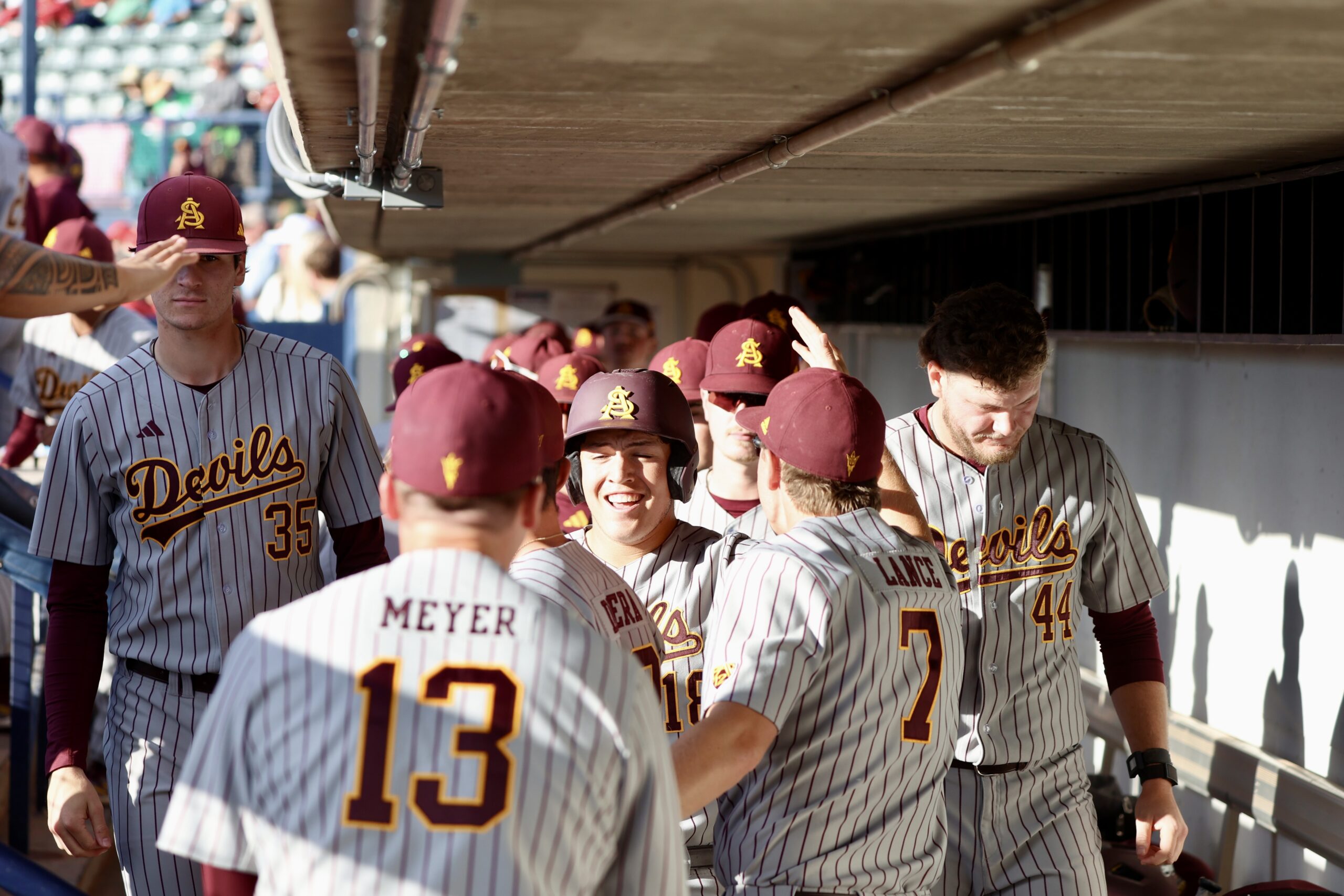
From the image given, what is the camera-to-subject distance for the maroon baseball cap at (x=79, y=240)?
481 cm

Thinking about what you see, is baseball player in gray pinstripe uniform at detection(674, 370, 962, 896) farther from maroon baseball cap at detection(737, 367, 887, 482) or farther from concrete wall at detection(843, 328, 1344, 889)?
concrete wall at detection(843, 328, 1344, 889)

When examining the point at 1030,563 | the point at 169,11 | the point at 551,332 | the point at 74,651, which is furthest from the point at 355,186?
the point at 169,11

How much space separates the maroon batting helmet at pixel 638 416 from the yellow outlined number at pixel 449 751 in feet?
4.40

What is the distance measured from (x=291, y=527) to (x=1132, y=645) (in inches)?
75.1

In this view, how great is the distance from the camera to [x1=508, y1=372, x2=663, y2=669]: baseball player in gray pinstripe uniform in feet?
6.81

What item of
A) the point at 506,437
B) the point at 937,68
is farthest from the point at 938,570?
the point at 506,437

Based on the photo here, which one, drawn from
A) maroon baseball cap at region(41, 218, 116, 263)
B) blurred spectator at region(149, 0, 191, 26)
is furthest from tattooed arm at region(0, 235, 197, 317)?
blurred spectator at region(149, 0, 191, 26)

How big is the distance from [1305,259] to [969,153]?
972 mm

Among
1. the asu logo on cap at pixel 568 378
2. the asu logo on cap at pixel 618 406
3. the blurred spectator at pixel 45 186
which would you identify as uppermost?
the blurred spectator at pixel 45 186

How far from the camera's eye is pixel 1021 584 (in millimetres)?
2914

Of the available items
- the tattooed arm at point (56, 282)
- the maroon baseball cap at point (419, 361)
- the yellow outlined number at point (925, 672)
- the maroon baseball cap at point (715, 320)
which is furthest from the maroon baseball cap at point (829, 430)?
the maroon baseball cap at point (715, 320)

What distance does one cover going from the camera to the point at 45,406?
5223mm

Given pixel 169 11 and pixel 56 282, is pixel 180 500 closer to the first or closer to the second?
pixel 56 282

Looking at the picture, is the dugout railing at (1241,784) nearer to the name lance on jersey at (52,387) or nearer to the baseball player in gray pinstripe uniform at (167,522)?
the baseball player in gray pinstripe uniform at (167,522)
